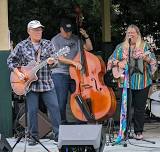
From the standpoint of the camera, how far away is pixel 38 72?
23.9ft

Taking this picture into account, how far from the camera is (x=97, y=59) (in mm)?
7848

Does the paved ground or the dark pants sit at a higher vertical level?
the dark pants

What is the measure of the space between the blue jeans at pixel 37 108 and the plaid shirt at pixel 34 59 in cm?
10

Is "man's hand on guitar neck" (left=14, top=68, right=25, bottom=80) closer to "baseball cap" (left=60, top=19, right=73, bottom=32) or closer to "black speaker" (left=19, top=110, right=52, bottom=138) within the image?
"black speaker" (left=19, top=110, right=52, bottom=138)

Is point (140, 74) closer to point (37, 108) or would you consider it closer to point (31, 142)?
point (37, 108)

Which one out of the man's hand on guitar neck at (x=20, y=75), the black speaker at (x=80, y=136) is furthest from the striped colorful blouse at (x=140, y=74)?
the black speaker at (x=80, y=136)

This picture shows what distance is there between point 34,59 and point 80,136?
2.13 m

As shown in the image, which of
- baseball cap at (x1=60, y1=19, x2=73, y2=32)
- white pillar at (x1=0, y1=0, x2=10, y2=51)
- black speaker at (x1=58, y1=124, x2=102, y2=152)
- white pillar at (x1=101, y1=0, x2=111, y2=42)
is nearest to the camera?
black speaker at (x1=58, y1=124, x2=102, y2=152)

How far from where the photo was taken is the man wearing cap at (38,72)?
725 centimetres

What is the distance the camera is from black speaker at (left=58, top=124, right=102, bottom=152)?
5.29 m

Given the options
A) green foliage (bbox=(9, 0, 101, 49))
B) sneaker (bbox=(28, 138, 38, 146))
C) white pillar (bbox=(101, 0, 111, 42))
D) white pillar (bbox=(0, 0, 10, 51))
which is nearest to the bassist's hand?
sneaker (bbox=(28, 138, 38, 146))

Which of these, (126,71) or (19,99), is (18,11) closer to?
(19,99)

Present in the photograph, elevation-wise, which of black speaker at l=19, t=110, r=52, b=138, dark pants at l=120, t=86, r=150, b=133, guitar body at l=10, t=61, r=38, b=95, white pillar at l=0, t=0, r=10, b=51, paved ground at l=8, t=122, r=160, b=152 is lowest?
paved ground at l=8, t=122, r=160, b=152

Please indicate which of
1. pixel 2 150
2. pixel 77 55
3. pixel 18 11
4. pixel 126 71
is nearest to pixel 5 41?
pixel 77 55
